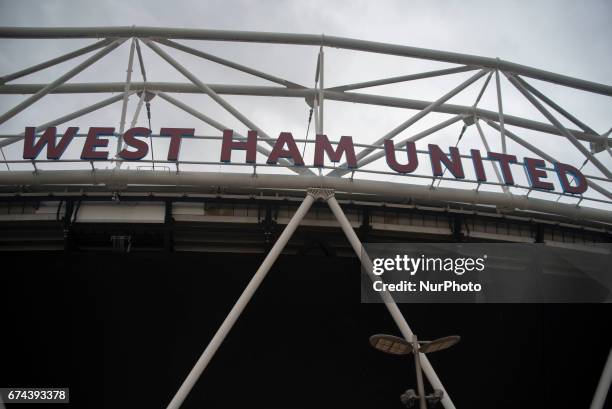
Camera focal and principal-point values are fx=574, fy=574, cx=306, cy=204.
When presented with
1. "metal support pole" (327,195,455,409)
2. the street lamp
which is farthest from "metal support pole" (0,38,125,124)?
the street lamp

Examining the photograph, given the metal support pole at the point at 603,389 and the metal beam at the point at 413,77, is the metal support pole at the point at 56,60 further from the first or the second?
the metal support pole at the point at 603,389

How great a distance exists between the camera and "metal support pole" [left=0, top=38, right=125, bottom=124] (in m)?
21.9

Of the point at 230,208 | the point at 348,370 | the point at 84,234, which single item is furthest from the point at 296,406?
the point at 84,234

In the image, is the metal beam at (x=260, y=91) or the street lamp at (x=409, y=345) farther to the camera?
the metal beam at (x=260, y=91)

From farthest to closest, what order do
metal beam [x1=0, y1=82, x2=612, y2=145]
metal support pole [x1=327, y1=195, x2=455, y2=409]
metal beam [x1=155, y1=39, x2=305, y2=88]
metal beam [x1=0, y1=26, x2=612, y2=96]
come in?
metal beam [x1=0, y1=82, x2=612, y2=145] < metal beam [x1=155, y1=39, x2=305, y2=88] < metal beam [x1=0, y1=26, x2=612, y2=96] < metal support pole [x1=327, y1=195, x2=455, y2=409]

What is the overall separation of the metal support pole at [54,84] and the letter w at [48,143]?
1924 mm

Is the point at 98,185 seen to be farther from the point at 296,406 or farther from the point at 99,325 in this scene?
the point at 296,406


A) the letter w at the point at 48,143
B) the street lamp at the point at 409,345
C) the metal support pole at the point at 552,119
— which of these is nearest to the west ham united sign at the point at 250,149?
the letter w at the point at 48,143

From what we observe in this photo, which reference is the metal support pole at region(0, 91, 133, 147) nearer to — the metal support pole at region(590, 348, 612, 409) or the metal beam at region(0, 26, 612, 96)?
the metal beam at region(0, 26, 612, 96)

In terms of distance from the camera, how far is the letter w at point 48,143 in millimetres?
19969

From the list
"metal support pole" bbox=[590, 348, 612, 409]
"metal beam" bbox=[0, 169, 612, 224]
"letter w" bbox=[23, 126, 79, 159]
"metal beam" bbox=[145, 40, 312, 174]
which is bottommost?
"metal support pole" bbox=[590, 348, 612, 409]

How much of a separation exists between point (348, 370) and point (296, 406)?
7.49 ft

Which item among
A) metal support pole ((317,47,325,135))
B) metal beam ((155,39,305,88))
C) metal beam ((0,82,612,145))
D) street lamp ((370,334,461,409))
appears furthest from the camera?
metal beam ((0,82,612,145))

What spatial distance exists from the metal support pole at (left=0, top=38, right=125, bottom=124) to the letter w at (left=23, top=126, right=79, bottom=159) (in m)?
1.92
